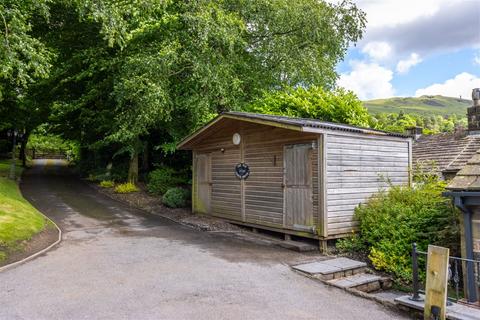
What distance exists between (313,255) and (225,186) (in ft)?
14.8

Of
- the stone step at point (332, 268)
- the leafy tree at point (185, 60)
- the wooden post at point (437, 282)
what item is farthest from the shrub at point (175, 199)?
the wooden post at point (437, 282)

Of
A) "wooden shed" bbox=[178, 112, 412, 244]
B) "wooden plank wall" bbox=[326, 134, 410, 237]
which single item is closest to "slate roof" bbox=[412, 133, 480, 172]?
"wooden plank wall" bbox=[326, 134, 410, 237]

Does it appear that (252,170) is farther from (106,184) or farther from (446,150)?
(106,184)

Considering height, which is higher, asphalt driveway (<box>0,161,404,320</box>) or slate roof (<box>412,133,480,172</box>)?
slate roof (<box>412,133,480,172</box>)

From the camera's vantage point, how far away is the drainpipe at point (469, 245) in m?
6.20

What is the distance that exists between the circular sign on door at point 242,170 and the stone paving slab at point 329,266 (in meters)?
4.09

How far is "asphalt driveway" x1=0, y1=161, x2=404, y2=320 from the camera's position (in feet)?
17.7

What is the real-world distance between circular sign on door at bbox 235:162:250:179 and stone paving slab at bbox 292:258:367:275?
409 centimetres

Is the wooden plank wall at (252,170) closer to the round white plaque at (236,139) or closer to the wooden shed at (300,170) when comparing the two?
the wooden shed at (300,170)

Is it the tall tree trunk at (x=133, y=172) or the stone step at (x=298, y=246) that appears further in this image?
the tall tree trunk at (x=133, y=172)

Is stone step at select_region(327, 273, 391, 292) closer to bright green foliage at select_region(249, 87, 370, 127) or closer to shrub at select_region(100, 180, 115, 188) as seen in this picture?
bright green foliage at select_region(249, 87, 370, 127)

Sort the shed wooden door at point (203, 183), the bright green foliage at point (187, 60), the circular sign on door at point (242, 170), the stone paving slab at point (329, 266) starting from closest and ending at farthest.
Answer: the stone paving slab at point (329, 266) < the circular sign on door at point (242, 170) < the shed wooden door at point (203, 183) < the bright green foliage at point (187, 60)

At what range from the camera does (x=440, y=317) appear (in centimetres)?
508

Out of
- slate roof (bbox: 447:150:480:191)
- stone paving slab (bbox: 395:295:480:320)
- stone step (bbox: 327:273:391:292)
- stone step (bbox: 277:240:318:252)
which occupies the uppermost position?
slate roof (bbox: 447:150:480:191)
